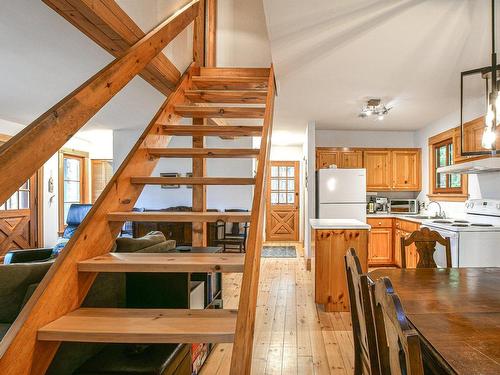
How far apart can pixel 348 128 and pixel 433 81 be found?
2.47 meters

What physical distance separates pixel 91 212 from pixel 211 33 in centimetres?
309

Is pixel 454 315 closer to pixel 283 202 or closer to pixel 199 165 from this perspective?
pixel 199 165

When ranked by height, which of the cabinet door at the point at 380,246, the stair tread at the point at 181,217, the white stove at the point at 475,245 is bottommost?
the cabinet door at the point at 380,246

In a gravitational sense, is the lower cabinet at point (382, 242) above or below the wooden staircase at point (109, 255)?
below

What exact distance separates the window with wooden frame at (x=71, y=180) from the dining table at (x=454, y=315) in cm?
643

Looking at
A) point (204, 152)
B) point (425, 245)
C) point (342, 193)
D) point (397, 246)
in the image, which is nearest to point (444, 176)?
point (397, 246)

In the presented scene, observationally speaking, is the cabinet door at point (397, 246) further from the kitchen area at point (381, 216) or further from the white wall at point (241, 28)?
the white wall at point (241, 28)

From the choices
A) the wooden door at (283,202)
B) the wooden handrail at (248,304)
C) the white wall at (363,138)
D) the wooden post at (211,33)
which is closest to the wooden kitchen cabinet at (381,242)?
the white wall at (363,138)

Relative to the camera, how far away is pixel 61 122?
1313 mm

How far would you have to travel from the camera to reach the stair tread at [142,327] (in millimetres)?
1269

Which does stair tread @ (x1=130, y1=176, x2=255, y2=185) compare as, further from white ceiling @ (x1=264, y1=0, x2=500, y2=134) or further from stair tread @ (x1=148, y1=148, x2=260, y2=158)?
white ceiling @ (x1=264, y1=0, x2=500, y2=134)

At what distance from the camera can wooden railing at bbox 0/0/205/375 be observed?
1.14 m

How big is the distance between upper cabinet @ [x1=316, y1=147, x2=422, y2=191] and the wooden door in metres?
2.47

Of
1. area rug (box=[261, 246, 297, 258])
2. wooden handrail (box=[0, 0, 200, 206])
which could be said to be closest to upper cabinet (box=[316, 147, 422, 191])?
area rug (box=[261, 246, 297, 258])
